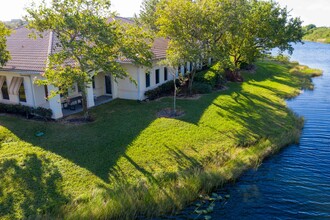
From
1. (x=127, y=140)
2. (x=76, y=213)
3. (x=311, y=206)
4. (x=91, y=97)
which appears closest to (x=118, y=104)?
(x=91, y=97)

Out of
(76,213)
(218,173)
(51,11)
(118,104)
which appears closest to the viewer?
(76,213)

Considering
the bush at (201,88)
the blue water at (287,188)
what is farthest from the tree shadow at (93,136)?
the bush at (201,88)

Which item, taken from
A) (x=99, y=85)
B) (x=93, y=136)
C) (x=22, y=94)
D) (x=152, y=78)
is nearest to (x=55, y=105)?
(x=22, y=94)

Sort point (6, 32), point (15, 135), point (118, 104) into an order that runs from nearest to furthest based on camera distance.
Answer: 1. point (15, 135)
2. point (6, 32)
3. point (118, 104)

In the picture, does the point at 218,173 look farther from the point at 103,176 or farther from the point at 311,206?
the point at 103,176

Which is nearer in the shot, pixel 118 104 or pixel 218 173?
pixel 218 173

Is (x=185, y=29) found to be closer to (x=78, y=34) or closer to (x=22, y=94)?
(x=78, y=34)
